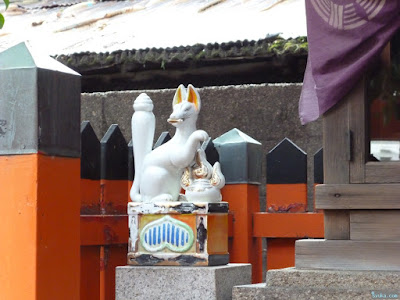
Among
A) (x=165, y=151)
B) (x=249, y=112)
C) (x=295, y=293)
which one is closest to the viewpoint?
(x=295, y=293)

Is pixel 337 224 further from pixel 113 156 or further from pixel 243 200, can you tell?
pixel 113 156

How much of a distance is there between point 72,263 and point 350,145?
1.40 m

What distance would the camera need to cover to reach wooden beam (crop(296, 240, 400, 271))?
4.88 meters

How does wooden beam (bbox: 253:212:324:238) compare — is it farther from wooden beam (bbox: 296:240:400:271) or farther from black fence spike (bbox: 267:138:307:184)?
wooden beam (bbox: 296:240:400:271)

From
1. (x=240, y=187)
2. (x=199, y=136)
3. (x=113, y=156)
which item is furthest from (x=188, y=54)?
(x=199, y=136)

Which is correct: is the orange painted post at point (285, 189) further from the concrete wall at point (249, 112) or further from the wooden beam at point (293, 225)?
the concrete wall at point (249, 112)

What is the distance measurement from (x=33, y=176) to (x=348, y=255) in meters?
1.48

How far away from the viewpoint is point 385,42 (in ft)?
16.1

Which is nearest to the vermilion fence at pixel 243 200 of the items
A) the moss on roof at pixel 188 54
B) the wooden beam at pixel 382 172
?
the wooden beam at pixel 382 172

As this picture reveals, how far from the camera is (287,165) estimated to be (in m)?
6.18

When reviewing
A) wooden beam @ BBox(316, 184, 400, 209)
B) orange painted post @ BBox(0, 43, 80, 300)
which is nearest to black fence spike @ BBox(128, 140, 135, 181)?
orange painted post @ BBox(0, 43, 80, 300)

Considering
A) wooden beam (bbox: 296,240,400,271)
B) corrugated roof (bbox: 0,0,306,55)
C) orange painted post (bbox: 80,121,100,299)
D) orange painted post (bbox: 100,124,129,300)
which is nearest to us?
wooden beam (bbox: 296,240,400,271)

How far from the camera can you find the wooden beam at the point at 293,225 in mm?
6133

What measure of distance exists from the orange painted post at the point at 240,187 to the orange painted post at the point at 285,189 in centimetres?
11
